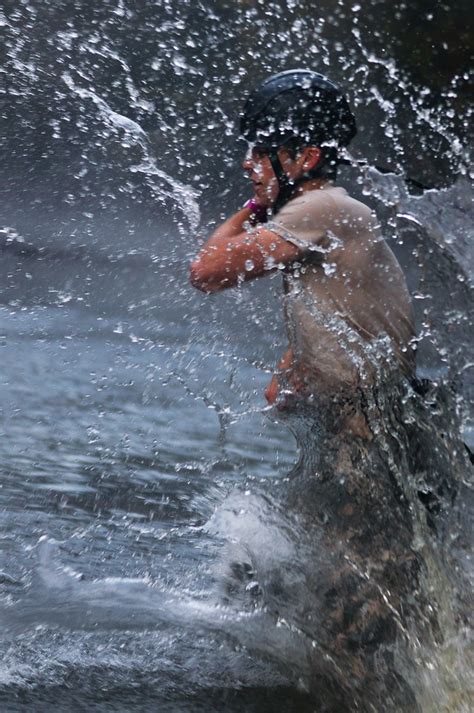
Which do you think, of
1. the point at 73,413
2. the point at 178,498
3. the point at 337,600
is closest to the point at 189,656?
the point at 337,600

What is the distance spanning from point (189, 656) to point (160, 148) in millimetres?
8414

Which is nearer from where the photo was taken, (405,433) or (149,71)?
(405,433)

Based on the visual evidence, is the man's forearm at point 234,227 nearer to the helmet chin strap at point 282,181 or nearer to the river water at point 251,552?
the helmet chin strap at point 282,181

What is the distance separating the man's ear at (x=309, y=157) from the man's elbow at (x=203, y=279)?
15.2 inches

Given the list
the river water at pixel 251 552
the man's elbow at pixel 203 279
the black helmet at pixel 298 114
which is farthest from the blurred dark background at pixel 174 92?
the man's elbow at pixel 203 279

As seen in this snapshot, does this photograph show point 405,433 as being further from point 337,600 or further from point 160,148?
point 160,148

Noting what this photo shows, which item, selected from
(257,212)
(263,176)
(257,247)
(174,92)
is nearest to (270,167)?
(263,176)

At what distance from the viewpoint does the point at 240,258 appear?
2.67 metres

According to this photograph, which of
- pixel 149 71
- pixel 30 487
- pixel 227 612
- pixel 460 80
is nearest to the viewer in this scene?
pixel 227 612

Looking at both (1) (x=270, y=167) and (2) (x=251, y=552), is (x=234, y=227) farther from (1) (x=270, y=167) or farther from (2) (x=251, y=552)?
(2) (x=251, y=552)

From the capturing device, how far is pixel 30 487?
3.81m

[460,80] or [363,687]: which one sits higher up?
[460,80]

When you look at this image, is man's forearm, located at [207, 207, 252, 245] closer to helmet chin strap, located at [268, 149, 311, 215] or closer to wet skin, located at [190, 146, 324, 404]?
wet skin, located at [190, 146, 324, 404]

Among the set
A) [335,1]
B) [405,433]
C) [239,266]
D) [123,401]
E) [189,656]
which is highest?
[335,1]
